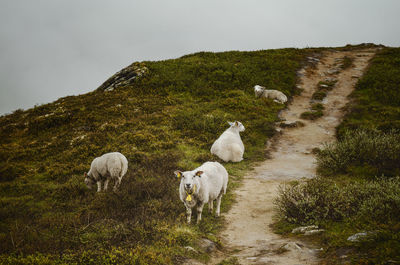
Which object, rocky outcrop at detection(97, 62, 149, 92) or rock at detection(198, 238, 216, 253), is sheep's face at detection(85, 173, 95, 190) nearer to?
rock at detection(198, 238, 216, 253)

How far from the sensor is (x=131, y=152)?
1599cm

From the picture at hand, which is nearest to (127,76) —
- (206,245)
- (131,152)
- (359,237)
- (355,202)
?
(131,152)

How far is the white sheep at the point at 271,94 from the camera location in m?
26.0

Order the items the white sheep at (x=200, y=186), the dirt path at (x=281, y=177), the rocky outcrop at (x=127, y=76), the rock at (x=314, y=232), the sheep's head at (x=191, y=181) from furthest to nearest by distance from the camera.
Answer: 1. the rocky outcrop at (x=127, y=76)
2. the white sheep at (x=200, y=186)
3. the sheep's head at (x=191, y=181)
4. the rock at (x=314, y=232)
5. the dirt path at (x=281, y=177)

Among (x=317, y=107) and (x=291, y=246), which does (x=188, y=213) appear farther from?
(x=317, y=107)

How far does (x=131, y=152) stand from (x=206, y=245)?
9.99 m

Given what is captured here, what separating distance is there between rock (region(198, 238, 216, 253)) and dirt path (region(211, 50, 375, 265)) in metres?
0.33

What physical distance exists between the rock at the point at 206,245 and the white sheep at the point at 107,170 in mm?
6016

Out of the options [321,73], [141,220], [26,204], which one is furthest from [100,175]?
[321,73]

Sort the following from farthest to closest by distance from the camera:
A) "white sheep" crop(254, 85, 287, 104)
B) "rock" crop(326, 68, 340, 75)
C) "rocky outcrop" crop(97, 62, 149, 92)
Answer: "rock" crop(326, 68, 340, 75), "rocky outcrop" crop(97, 62, 149, 92), "white sheep" crop(254, 85, 287, 104)

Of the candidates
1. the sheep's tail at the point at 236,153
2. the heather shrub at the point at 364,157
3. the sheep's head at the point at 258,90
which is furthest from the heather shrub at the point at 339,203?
the sheep's head at the point at 258,90

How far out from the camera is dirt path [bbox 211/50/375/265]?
6622mm

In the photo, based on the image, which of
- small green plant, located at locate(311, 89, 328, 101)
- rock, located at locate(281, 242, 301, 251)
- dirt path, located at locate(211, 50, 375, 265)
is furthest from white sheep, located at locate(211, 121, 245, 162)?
small green plant, located at locate(311, 89, 328, 101)

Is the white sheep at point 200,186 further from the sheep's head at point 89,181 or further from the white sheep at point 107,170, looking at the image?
the sheep's head at point 89,181
